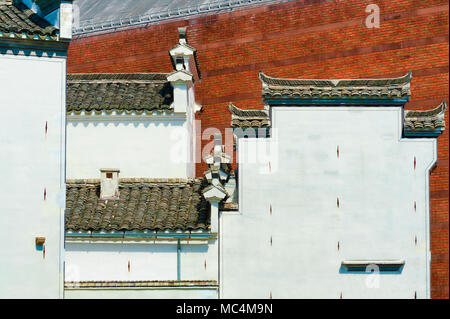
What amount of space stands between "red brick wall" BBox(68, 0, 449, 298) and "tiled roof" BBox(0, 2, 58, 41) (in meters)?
14.5

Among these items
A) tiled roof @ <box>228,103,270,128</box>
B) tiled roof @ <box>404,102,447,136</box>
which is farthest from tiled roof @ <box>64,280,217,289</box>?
tiled roof @ <box>404,102,447,136</box>

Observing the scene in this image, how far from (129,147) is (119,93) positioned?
1.69 meters

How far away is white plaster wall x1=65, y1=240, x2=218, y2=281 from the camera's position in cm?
2284

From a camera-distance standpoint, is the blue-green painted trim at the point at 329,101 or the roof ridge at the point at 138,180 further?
the roof ridge at the point at 138,180

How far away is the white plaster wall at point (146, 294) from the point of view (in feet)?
73.2

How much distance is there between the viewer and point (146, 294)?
22.4 metres

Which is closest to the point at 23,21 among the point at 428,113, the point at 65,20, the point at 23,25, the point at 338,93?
the point at 23,25

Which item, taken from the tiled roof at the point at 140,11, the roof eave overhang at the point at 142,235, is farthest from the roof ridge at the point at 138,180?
the tiled roof at the point at 140,11

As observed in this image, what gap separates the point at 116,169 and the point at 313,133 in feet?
16.6

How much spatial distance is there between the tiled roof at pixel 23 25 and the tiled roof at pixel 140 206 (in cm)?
562

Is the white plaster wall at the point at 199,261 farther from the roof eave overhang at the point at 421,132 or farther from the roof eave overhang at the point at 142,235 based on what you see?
the roof eave overhang at the point at 421,132

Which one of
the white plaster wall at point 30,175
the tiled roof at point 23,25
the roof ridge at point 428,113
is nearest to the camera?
the white plaster wall at point 30,175

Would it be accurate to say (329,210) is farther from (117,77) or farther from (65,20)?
(117,77)

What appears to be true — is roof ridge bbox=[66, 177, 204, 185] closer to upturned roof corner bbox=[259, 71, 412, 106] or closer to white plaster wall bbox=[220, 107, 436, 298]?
white plaster wall bbox=[220, 107, 436, 298]
